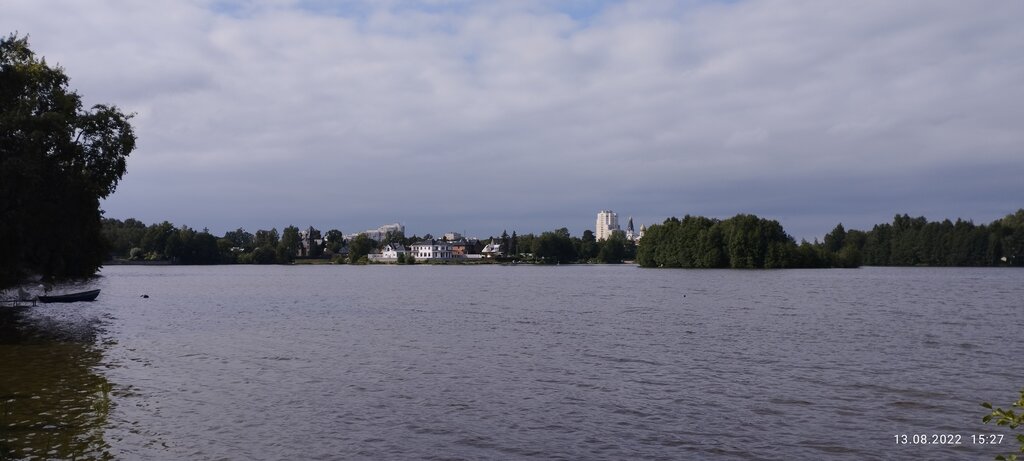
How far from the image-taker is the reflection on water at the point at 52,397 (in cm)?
1511

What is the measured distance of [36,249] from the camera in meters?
35.0

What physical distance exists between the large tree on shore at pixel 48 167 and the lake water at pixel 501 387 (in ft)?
13.7

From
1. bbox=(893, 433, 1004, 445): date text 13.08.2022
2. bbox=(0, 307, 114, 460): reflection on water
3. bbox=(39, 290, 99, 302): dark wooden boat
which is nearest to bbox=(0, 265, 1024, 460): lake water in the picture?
bbox=(0, 307, 114, 460): reflection on water

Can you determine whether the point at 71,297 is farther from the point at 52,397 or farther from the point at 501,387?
the point at 501,387

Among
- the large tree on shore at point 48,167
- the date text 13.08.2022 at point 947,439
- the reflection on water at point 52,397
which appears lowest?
the date text 13.08.2022 at point 947,439

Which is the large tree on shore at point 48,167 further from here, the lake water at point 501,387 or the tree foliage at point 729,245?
the tree foliage at point 729,245

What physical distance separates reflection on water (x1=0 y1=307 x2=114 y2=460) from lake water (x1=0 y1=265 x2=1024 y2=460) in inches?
3.6

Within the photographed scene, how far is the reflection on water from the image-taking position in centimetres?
1511

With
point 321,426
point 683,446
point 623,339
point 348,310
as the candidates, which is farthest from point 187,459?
point 348,310

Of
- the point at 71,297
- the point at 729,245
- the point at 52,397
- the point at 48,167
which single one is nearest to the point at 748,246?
the point at 729,245

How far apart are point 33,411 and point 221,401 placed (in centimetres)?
442

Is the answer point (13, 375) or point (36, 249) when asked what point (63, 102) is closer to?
point (36, 249)

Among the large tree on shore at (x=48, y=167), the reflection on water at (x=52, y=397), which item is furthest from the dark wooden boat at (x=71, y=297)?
the reflection on water at (x=52, y=397)

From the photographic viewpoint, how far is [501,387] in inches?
915
